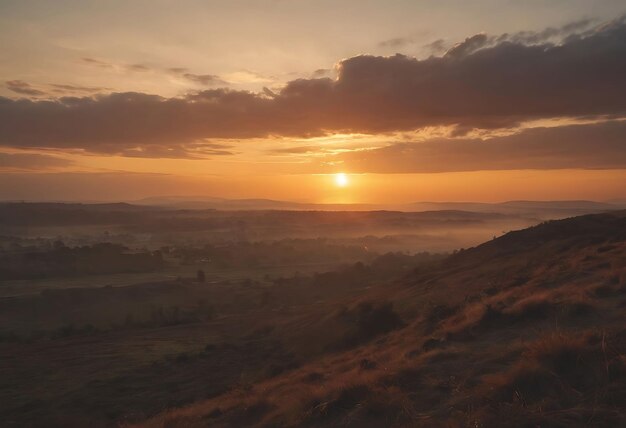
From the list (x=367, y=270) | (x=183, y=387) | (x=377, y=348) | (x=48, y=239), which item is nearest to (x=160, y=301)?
(x=367, y=270)

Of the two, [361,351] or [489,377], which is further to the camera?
[361,351]

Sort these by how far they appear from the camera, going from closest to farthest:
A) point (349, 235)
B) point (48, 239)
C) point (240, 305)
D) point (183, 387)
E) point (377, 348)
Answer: point (377, 348) → point (183, 387) → point (240, 305) → point (48, 239) → point (349, 235)

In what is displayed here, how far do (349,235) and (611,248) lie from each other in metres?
174

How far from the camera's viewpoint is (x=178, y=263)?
115 metres

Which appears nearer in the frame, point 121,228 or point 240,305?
point 240,305

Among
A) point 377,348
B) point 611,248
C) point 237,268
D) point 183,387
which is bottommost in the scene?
point 237,268

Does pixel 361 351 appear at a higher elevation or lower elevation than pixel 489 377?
lower

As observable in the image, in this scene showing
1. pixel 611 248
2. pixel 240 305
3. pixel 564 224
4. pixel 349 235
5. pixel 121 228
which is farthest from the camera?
pixel 349 235

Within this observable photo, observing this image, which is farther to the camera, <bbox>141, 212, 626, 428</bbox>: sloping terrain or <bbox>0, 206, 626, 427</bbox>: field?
<bbox>0, 206, 626, 427</bbox>: field

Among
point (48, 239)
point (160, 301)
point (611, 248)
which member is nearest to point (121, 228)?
point (48, 239)

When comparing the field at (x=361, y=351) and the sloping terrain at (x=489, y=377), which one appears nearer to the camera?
the sloping terrain at (x=489, y=377)

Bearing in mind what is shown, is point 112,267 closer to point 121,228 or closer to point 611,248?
point 121,228

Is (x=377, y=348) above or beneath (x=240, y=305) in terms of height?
above

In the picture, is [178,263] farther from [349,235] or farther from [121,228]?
[349,235]
